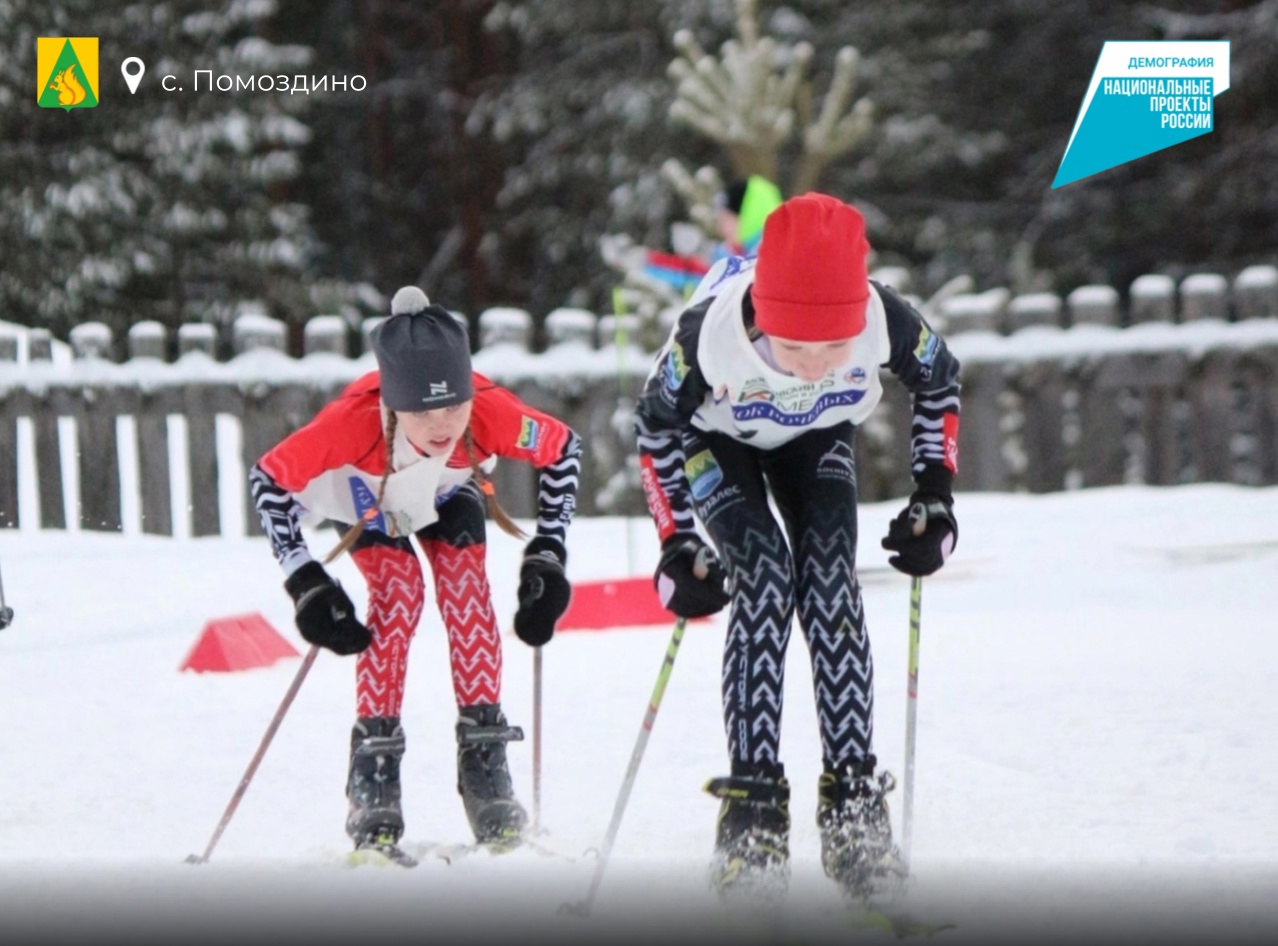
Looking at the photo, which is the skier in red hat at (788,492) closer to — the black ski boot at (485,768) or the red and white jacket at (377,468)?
the red and white jacket at (377,468)

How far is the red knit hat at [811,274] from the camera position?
10.5 feet

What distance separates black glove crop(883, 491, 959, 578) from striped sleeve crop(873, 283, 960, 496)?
0.27 ft

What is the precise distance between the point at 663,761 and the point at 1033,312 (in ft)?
19.5

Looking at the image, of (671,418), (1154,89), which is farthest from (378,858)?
(1154,89)

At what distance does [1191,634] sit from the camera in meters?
6.05

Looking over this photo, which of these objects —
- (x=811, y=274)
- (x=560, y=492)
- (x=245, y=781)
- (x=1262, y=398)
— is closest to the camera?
(x=811, y=274)

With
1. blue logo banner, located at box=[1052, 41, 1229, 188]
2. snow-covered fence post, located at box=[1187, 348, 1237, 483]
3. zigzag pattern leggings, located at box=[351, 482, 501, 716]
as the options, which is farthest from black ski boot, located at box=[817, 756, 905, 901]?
snow-covered fence post, located at box=[1187, 348, 1237, 483]

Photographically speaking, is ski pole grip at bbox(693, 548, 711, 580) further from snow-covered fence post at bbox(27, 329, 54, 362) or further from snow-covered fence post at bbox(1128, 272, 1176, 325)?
snow-covered fence post at bbox(27, 329, 54, 362)

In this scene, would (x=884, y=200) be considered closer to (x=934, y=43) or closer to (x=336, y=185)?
(x=934, y=43)

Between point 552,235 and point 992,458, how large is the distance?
8.60 m

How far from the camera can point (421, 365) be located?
142 inches

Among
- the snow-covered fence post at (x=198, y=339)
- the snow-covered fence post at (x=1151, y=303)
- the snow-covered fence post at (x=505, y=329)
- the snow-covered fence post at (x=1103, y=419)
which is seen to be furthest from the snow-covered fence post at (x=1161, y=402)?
the snow-covered fence post at (x=198, y=339)

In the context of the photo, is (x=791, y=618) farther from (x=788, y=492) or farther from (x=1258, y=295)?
(x=1258, y=295)

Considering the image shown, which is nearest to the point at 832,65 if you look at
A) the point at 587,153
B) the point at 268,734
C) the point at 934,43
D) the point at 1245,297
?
the point at 934,43
